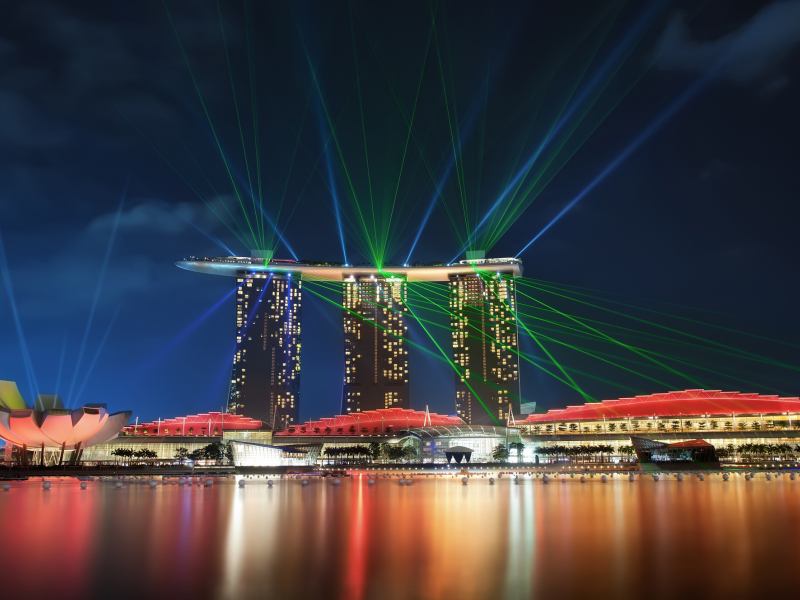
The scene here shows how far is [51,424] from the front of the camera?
191ft

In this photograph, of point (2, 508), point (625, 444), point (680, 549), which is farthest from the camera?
point (625, 444)

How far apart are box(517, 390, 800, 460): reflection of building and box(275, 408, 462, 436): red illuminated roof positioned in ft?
52.5

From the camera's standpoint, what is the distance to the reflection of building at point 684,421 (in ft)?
272

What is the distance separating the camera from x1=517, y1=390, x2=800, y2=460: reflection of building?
272 ft

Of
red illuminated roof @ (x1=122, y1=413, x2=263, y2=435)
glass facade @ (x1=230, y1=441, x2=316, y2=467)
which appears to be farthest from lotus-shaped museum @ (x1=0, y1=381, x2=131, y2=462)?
red illuminated roof @ (x1=122, y1=413, x2=263, y2=435)

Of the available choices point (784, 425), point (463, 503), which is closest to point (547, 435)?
point (784, 425)

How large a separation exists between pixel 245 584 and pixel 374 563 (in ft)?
9.04

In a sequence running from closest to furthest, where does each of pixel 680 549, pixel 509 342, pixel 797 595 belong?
pixel 797 595 < pixel 680 549 < pixel 509 342

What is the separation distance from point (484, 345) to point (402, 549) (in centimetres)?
12931

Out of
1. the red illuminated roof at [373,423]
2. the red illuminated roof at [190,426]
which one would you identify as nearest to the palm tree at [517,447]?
the red illuminated roof at [373,423]

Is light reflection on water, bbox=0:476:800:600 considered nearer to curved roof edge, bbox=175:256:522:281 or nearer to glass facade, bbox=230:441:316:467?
glass facade, bbox=230:441:316:467

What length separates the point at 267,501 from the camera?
28141mm

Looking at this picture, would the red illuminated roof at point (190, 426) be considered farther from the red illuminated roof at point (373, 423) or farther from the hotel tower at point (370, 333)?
the hotel tower at point (370, 333)

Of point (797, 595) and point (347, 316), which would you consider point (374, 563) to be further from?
point (347, 316)
